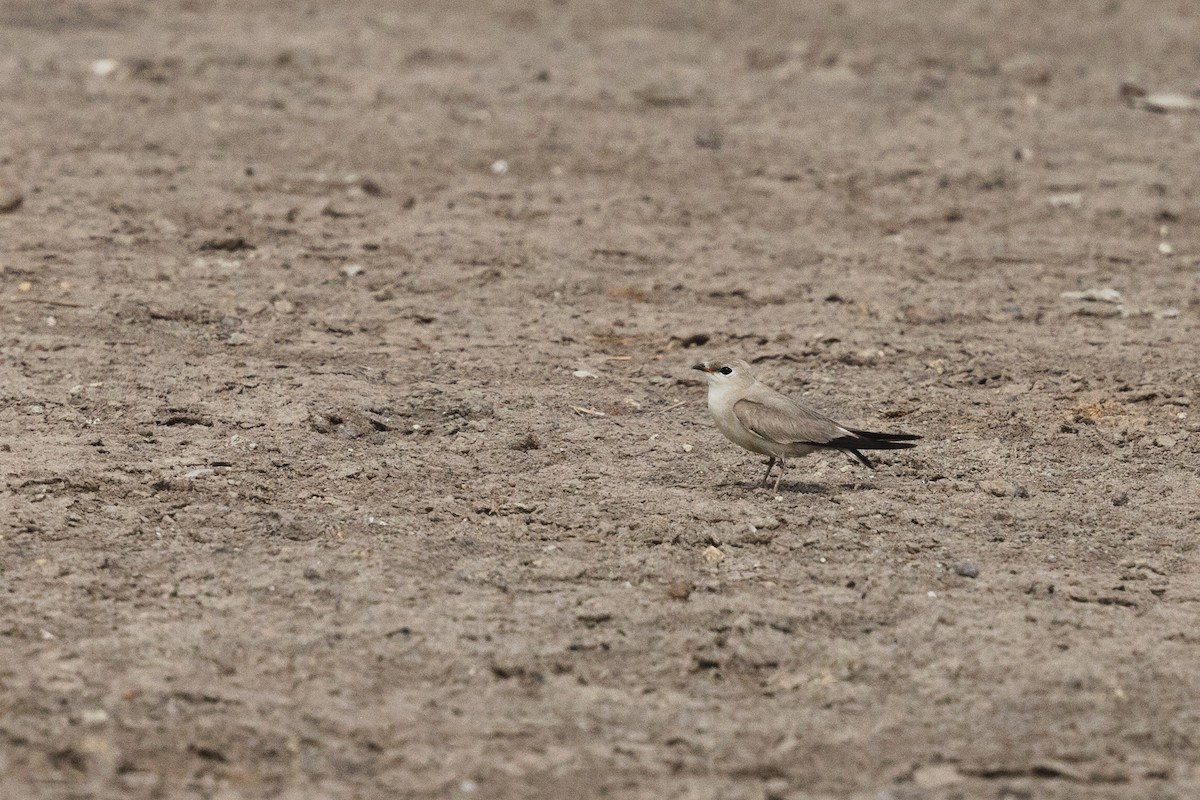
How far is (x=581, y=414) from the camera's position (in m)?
7.55

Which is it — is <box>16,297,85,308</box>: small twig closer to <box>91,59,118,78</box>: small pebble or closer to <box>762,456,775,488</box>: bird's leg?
<box>762,456,775,488</box>: bird's leg

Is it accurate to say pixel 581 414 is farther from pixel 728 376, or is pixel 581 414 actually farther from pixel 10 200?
pixel 10 200

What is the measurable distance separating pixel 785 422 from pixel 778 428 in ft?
0.13

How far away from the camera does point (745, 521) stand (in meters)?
6.39

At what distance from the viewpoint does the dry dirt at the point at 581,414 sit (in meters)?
4.96

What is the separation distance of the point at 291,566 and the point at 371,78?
24.4 feet

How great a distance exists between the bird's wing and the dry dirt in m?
0.27

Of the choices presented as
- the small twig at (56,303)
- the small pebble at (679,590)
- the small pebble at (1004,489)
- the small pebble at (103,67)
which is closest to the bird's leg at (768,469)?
the small pebble at (1004,489)

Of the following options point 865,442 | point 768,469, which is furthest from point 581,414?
point 865,442

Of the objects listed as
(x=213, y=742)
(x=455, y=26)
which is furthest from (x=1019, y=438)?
(x=455, y=26)

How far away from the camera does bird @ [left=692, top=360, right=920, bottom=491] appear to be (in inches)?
262

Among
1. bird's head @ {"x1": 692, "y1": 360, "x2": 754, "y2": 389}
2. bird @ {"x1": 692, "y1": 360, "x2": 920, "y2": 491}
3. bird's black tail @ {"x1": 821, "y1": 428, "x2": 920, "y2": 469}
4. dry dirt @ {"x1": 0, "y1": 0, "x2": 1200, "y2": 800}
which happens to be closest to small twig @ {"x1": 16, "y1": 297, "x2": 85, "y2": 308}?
dry dirt @ {"x1": 0, "y1": 0, "x2": 1200, "y2": 800}

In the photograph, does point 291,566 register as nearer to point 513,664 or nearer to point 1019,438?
point 513,664

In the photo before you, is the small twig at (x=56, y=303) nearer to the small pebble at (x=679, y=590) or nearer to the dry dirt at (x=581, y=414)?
the dry dirt at (x=581, y=414)
